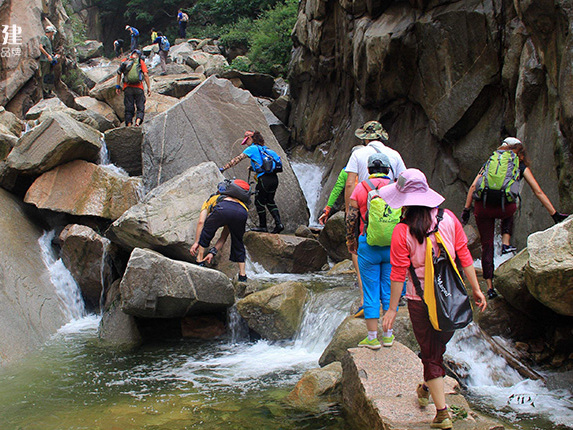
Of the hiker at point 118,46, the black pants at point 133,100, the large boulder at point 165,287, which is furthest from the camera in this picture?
the hiker at point 118,46

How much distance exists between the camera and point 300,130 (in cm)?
1691

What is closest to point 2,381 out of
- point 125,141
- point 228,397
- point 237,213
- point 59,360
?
point 59,360

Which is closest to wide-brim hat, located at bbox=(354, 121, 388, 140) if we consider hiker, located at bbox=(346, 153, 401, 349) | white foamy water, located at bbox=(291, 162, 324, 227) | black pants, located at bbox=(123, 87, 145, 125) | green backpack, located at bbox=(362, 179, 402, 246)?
hiker, located at bbox=(346, 153, 401, 349)

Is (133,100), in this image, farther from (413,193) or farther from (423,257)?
(423,257)

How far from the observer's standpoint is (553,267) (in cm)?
451

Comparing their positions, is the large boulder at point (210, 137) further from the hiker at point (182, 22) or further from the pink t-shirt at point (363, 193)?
the hiker at point (182, 22)

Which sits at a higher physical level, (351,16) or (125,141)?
(351,16)

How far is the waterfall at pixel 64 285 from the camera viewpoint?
27.8 feet

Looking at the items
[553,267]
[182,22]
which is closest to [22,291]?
[553,267]

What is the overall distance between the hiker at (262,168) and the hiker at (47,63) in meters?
10.9

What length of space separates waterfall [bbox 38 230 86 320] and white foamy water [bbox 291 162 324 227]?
609 cm

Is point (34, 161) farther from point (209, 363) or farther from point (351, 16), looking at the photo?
point (351, 16)

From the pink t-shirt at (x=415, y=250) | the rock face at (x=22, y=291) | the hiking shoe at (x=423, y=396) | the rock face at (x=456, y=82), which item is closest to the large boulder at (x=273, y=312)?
the rock face at (x=22, y=291)

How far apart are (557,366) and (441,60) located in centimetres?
651
